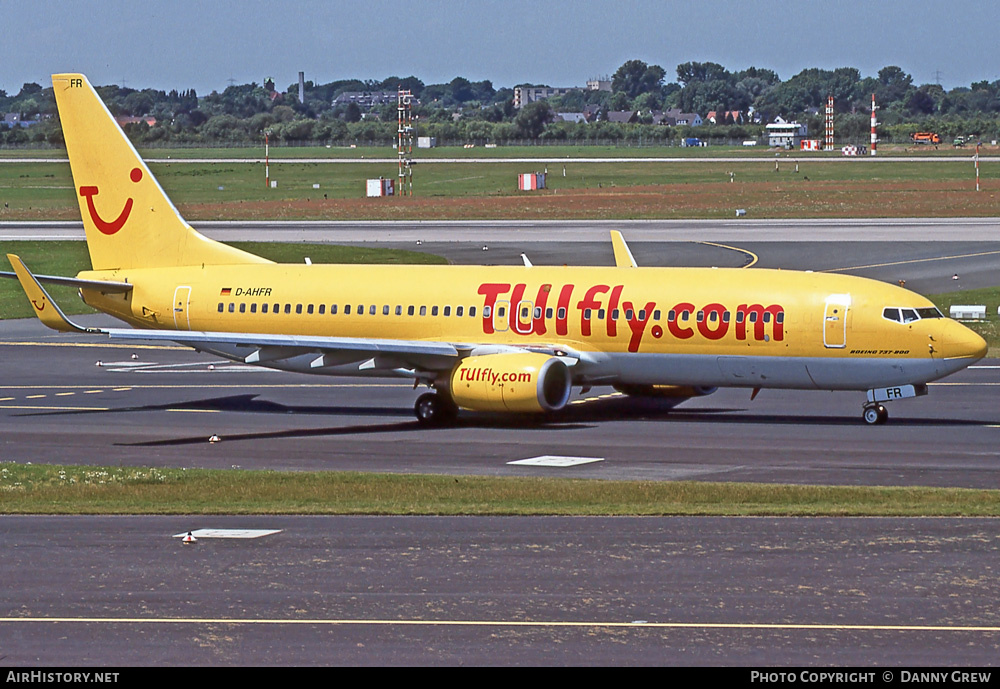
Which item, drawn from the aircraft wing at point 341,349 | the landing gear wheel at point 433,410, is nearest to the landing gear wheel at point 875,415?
the aircraft wing at point 341,349

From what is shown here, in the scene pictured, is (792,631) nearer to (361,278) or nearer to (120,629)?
(120,629)

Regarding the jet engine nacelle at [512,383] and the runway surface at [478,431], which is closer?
the runway surface at [478,431]

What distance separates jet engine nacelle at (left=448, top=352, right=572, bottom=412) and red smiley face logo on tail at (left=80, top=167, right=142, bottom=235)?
13114mm

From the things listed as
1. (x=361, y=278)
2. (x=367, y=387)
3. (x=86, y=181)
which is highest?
(x=86, y=181)

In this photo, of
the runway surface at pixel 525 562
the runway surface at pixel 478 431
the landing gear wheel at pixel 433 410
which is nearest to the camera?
the runway surface at pixel 525 562

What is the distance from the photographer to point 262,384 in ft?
173

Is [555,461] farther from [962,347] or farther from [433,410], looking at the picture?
[962,347]

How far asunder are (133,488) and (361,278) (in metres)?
15.8

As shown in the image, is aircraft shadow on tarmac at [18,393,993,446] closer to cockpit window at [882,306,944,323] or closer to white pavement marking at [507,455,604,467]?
cockpit window at [882,306,944,323]

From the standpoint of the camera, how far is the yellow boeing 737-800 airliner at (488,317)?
41500 millimetres

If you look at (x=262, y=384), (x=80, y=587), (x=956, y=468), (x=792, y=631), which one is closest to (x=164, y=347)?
(x=262, y=384)

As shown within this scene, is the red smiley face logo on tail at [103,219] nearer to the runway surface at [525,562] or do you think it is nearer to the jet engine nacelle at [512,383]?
the runway surface at [525,562]

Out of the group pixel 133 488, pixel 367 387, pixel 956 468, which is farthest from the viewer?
pixel 367 387

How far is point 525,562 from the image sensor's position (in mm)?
24094
